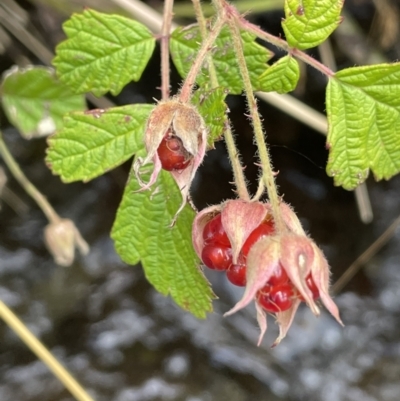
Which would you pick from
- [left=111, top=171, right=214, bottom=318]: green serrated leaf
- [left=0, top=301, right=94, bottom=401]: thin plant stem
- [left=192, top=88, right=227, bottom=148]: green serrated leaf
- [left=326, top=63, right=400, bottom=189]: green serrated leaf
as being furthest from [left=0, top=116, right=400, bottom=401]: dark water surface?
[left=192, top=88, right=227, bottom=148]: green serrated leaf

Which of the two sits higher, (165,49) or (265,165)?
(165,49)

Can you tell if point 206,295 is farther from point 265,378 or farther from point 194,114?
point 265,378

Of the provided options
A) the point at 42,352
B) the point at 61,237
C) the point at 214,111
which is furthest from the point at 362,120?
the point at 42,352

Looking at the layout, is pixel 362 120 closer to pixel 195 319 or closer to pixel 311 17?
pixel 311 17

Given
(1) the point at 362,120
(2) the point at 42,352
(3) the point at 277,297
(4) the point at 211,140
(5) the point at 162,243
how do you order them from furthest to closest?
(2) the point at 42,352 < (5) the point at 162,243 < (1) the point at 362,120 < (4) the point at 211,140 < (3) the point at 277,297

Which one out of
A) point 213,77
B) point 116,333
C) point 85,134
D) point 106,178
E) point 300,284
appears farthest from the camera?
point 106,178

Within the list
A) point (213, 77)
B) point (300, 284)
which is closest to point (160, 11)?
point (213, 77)

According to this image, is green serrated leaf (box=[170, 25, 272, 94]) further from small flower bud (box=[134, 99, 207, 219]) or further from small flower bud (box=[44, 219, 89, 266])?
small flower bud (box=[44, 219, 89, 266])
